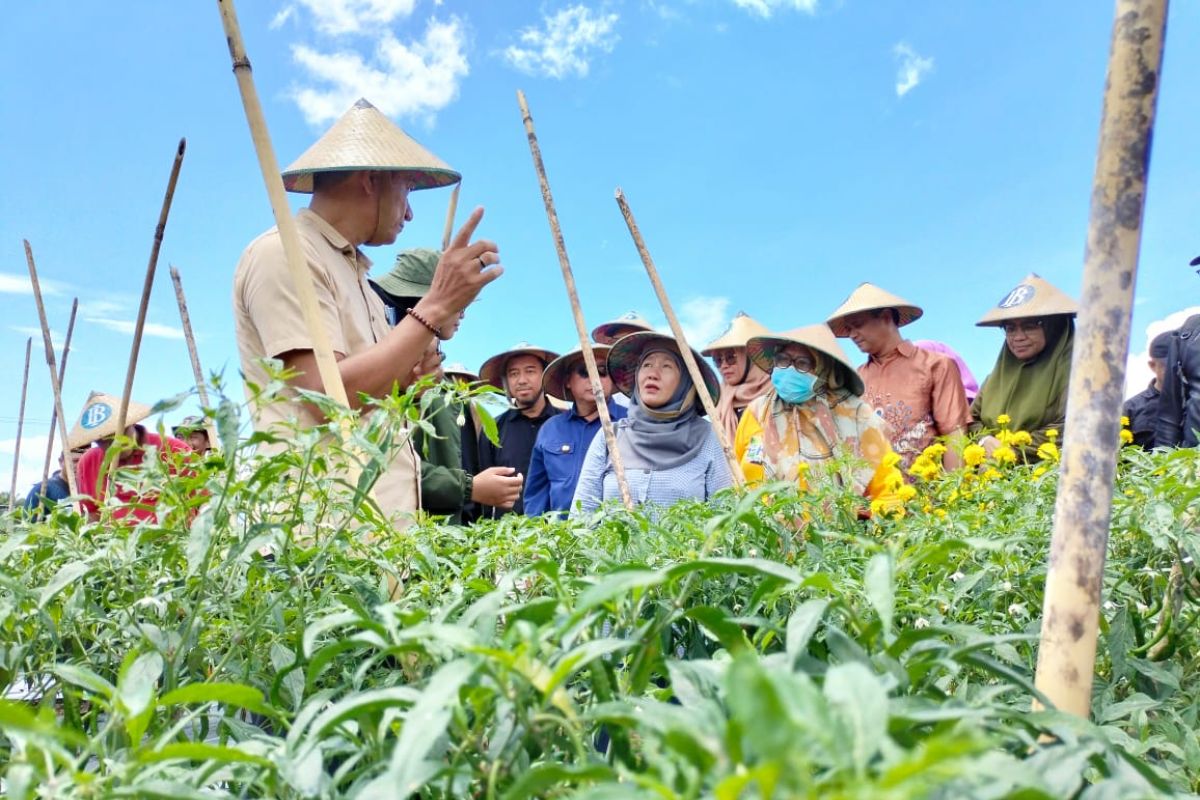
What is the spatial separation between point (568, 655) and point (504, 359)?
11.8 feet

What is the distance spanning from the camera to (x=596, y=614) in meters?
0.49

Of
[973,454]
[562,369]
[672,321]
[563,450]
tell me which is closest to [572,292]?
[672,321]

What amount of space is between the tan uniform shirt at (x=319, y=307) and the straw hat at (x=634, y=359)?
49.9 inches

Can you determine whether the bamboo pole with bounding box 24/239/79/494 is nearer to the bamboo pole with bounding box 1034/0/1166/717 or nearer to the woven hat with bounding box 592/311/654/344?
the woven hat with bounding box 592/311/654/344

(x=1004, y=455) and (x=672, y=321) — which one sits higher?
(x=672, y=321)

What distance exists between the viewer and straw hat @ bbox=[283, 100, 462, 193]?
158 cm

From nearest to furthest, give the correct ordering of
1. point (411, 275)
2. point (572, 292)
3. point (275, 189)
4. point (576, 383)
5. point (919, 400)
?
1. point (275, 189)
2. point (572, 292)
3. point (411, 275)
4. point (919, 400)
5. point (576, 383)

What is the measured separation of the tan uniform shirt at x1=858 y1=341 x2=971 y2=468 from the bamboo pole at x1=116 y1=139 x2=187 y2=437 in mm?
2415

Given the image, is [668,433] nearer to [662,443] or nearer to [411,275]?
[662,443]

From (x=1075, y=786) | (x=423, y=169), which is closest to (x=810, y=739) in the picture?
(x=1075, y=786)

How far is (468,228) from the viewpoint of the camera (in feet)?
5.07

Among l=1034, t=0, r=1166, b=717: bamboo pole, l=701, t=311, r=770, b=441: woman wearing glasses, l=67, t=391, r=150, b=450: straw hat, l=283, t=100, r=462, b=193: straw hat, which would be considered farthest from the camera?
l=67, t=391, r=150, b=450: straw hat

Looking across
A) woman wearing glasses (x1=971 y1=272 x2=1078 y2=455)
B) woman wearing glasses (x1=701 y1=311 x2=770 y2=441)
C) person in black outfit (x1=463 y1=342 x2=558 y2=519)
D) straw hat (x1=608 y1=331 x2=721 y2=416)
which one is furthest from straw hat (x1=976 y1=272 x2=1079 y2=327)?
person in black outfit (x1=463 y1=342 x2=558 y2=519)

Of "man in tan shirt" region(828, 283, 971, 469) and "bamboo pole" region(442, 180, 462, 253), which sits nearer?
"bamboo pole" region(442, 180, 462, 253)
